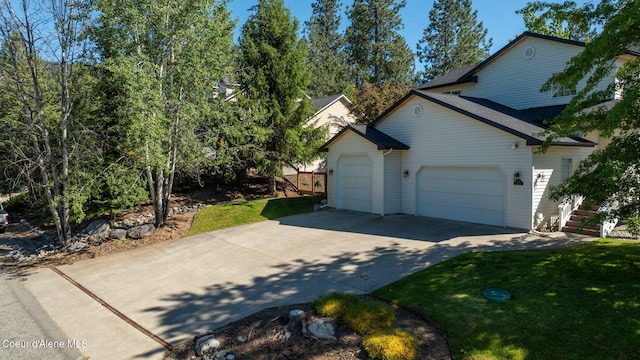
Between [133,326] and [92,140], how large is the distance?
9842 mm

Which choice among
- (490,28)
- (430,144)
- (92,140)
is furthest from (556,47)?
(490,28)

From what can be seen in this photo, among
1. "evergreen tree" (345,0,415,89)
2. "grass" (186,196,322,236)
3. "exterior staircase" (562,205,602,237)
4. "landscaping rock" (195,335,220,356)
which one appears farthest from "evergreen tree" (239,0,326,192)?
"evergreen tree" (345,0,415,89)

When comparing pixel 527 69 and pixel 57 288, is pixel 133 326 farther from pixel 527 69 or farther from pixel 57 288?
pixel 527 69

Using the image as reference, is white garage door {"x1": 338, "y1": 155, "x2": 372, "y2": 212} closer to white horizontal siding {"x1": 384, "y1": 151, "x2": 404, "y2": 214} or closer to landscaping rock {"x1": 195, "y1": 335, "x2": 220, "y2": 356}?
white horizontal siding {"x1": 384, "y1": 151, "x2": 404, "y2": 214}

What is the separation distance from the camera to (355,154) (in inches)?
597

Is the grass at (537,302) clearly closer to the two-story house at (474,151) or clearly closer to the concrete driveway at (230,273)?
the concrete driveway at (230,273)

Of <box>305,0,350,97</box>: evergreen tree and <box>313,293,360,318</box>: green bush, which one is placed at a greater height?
<box>305,0,350,97</box>: evergreen tree

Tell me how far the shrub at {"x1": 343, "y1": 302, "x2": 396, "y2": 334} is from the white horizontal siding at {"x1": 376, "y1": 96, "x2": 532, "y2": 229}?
24.1 ft

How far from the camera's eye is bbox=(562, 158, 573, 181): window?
38.0ft

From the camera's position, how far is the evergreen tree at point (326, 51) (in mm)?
37844

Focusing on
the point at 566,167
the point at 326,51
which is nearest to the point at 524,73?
the point at 566,167

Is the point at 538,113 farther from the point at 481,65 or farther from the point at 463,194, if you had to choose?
the point at 463,194

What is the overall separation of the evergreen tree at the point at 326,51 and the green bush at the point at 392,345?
31463 millimetres

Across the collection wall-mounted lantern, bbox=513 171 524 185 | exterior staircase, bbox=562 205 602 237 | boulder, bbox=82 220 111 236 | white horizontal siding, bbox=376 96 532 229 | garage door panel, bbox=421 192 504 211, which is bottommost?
boulder, bbox=82 220 111 236
